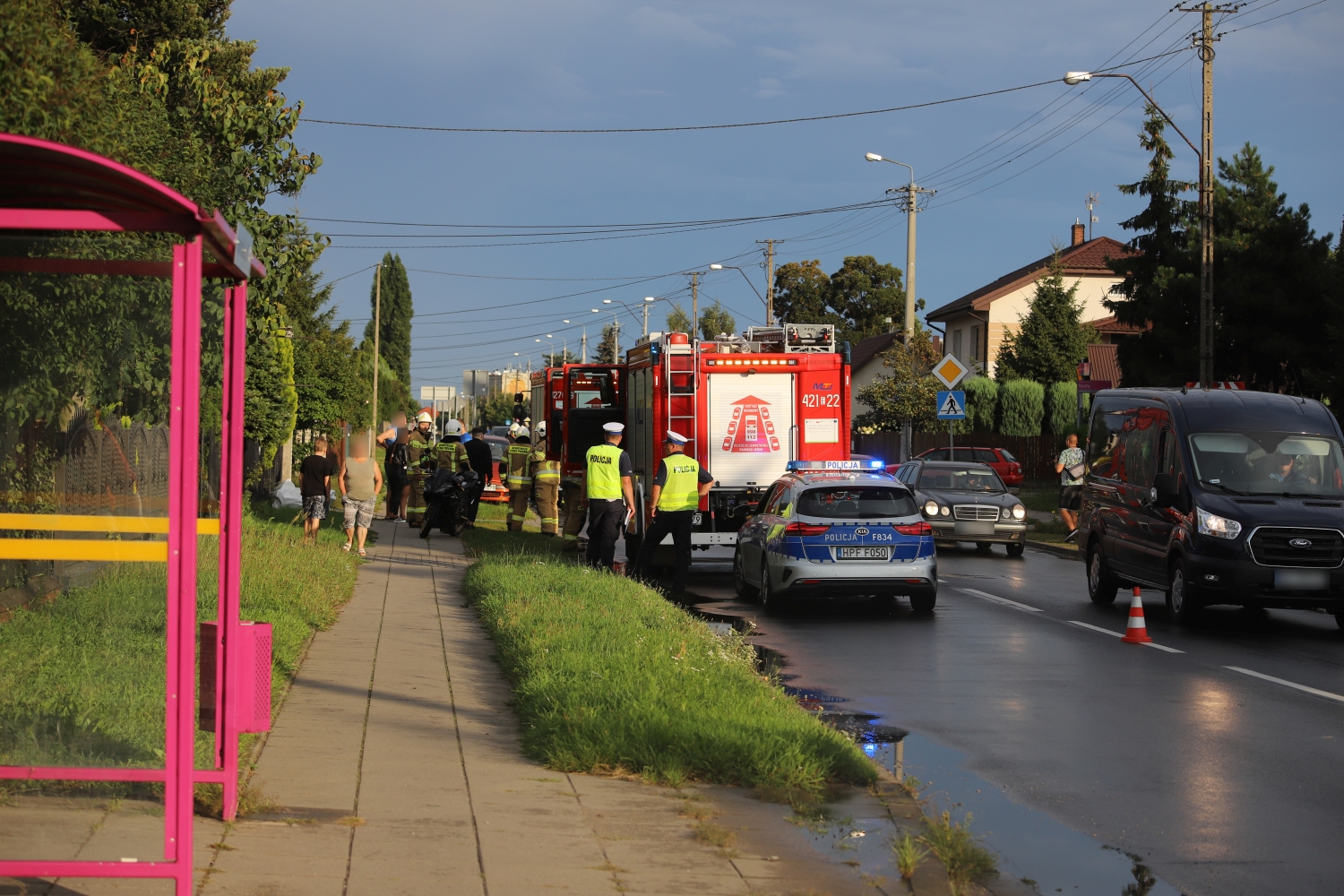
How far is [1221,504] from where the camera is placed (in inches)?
565

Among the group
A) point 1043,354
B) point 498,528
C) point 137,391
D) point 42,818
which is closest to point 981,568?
point 498,528

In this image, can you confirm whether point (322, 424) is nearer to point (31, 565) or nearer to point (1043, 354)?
point (31, 565)

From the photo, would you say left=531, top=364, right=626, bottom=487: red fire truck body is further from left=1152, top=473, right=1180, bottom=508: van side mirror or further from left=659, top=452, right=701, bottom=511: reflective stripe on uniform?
left=1152, top=473, right=1180, bottom=508: van side mirror

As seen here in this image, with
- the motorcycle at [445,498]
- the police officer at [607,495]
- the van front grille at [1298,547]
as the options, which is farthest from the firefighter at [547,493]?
the van front grille at [1298,547]

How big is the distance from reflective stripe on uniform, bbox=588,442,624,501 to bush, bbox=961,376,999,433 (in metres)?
37.0

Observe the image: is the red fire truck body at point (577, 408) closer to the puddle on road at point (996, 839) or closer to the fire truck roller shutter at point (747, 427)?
the fire truck roller shutter at point (747, 427)

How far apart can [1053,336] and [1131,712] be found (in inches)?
1800

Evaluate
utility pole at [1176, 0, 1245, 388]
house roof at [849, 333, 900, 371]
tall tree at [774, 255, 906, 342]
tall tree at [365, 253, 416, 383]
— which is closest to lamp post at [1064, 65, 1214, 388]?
utility pole at [1176, 0, 1245, 388]

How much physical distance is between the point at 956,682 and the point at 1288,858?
15.5 feet

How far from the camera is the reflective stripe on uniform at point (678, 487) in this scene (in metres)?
15.9

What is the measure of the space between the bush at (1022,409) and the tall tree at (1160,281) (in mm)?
8067

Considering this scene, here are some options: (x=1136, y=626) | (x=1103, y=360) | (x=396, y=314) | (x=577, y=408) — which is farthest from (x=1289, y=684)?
(x=396, y=314)

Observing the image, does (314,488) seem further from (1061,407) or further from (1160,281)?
(1061,407)

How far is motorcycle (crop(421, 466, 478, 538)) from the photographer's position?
23875 mm
